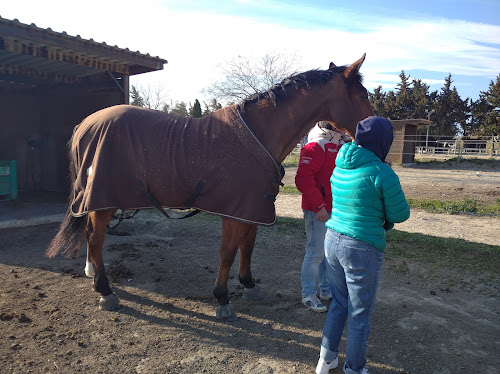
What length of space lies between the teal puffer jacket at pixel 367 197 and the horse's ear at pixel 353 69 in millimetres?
1139

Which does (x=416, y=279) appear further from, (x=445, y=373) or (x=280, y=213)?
(x=280, y=213)

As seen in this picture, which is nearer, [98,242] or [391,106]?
[98,242]

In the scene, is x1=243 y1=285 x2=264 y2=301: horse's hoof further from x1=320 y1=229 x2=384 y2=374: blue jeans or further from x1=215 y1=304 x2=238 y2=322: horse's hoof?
x1=320 y1=229 x2=384 y2=374: blue jeans

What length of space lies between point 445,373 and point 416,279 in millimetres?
1900

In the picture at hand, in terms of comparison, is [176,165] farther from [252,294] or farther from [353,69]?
[353,69]

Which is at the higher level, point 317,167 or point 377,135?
point 377,135

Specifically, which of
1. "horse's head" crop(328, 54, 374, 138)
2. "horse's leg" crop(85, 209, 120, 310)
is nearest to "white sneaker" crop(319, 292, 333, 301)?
"horse's head" crop(328, 54, 374, 138)

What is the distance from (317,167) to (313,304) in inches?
50.0

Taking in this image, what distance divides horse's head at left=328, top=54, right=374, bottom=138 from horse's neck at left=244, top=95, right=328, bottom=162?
131 millimetres

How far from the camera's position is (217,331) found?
309 cm

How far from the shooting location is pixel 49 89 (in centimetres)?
832

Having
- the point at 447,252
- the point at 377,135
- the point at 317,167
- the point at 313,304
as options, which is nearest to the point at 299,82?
the point at 317,167

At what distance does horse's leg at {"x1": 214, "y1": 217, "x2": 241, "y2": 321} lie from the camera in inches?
127

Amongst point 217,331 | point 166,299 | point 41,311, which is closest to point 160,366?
point 217,331
